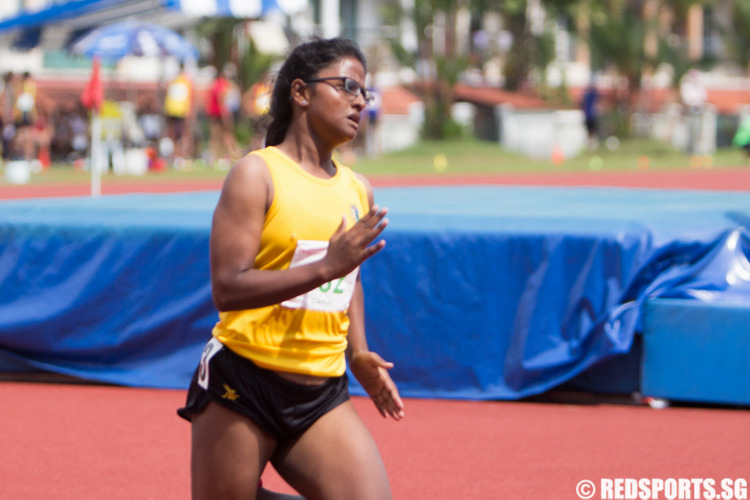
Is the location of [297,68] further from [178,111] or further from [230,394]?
[178,111]

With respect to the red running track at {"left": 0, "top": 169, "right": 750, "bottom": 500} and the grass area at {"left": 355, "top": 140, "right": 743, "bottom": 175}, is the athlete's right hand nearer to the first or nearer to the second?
the red running track at {"left": 0, "top": 169, "right": 750, "bottom": 500}

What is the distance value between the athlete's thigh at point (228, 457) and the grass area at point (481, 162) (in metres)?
14.9

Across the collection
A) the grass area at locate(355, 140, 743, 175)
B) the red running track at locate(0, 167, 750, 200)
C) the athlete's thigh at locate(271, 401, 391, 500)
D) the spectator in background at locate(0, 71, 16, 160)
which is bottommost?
the grass area at locate(355, 140, 743, 175)

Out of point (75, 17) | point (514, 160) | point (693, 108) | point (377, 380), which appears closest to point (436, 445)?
point (377, 380)

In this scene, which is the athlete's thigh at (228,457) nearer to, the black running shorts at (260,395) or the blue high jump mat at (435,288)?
the black running shorts at (260,395)

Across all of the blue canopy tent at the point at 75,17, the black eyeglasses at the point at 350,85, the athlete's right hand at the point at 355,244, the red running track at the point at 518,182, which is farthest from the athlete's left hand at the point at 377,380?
the blue canopy tent at the point at 75,17

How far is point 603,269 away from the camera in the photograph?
18.4 ft

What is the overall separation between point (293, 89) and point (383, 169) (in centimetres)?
1813

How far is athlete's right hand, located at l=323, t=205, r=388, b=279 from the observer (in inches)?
104

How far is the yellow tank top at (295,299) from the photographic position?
113 inches

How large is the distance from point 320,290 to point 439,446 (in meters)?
2.18

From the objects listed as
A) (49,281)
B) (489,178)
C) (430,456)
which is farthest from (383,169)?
(430,456)

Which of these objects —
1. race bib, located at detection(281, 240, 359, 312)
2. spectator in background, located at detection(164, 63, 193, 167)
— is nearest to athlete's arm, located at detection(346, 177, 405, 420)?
race bib, located at detection(281, 240, 359, 312)

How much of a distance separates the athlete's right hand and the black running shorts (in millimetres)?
393
